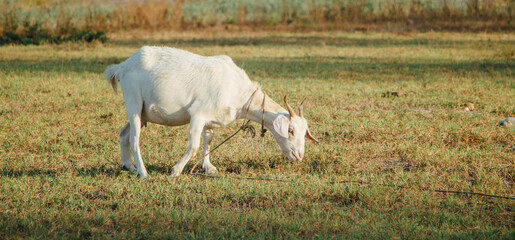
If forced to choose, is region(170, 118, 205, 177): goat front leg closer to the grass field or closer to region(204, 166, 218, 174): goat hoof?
the grass field

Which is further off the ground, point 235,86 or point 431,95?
point 235,86

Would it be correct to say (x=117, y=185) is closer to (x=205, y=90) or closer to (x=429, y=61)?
(x=205, y=90)

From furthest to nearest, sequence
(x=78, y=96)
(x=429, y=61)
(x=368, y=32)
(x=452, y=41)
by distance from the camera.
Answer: (x=368, y=32)
(x=452, y=41)
(x=429, y=61)
(x=78, y=96)

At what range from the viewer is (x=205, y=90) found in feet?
16.6

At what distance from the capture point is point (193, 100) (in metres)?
5.09

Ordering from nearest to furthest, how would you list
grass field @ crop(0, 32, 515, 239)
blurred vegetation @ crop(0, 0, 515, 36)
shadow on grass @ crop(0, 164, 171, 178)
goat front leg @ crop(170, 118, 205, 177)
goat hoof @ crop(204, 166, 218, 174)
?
grass field @ crop(0, 32, 515, 239) → goat front leg @ crop(170, 118, 205, 177) → shadow on grass @ crop(0, 164, 171, 178) → goat hoof @ crop(204, 166, 218, 174) → blurred vegetation @ crop(0, 0, 515, 36)

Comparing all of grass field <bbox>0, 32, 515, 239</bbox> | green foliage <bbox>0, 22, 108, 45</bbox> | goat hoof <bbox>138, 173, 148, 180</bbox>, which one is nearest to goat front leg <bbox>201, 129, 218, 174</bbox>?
grass field <bbox>0, 32, 515, 239</bbox>

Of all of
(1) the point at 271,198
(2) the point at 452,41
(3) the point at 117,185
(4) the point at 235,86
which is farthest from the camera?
(2) the point at 452,41

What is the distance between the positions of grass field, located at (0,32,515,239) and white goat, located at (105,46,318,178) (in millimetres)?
430

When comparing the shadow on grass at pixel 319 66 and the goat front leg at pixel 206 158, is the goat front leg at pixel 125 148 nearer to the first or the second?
the goat front leg at pixel 206 158

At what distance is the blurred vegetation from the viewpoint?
20734mm

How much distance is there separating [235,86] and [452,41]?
47.7 feet

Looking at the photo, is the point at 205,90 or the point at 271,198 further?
the point at 205,90

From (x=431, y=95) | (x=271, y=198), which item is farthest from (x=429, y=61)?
(x=271, y=198)
